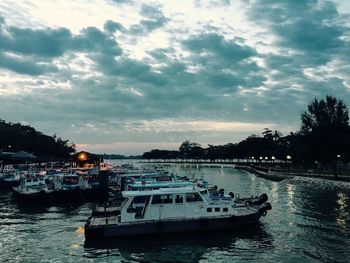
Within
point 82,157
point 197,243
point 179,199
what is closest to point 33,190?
point 179,199

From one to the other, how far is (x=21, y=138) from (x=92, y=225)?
4705 inches

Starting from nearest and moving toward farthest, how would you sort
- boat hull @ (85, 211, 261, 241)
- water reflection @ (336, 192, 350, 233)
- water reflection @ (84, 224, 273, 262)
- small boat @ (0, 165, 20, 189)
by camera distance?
1. water reflection @ (84, 224, 273, 262)
2. boat hull @ (85, 211, 261, 241)
3. water reflection @ (336, 192, 350, 233)
4. small boat @ (0, 165, 20, 189)

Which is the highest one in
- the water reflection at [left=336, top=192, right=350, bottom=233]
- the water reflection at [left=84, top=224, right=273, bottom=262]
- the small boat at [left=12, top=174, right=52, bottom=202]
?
the small boat at [left=12, top=174, right=52, bottom=202]

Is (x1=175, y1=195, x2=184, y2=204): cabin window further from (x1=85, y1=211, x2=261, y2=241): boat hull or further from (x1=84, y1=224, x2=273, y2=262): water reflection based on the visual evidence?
(x1=84, y1=224, x2=273, y2=262): water reflection

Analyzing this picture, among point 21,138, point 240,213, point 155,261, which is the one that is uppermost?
point 21,138

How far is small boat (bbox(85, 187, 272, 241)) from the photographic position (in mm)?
30125

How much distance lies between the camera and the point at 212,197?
34188 mm

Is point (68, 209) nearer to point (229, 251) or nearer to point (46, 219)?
point (46, 219)

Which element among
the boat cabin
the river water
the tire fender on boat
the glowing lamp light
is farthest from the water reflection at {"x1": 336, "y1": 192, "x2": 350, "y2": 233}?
the glowing lamp light

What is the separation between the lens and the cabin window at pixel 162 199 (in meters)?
31.2

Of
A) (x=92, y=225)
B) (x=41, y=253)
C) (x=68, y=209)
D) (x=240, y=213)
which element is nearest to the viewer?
(x=41, y=253)

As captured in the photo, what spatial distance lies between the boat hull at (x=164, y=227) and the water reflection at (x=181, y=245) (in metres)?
0.42

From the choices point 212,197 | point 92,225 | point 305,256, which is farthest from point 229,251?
point 92,225

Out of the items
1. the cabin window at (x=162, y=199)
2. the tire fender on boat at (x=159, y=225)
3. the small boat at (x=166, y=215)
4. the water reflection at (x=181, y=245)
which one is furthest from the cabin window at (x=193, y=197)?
the tire fender on boat at (x=159, y=225)
